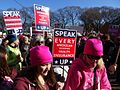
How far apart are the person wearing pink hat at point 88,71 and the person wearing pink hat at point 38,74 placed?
91cm

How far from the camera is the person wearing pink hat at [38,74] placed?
3.70 metres

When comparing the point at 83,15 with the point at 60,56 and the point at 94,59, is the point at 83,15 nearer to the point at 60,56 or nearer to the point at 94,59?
the point at 60,56

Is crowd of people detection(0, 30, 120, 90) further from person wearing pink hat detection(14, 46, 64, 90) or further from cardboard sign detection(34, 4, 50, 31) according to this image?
cardboard sign detection(34, 4, 50, 31)

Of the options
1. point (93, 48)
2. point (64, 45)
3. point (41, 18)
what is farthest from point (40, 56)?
point (41, 18)

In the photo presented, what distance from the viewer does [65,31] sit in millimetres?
9875

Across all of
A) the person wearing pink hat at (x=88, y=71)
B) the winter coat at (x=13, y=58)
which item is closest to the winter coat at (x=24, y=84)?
the person wearing pink hat at (x=88, y=71)

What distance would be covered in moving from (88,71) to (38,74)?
1260 millimetres

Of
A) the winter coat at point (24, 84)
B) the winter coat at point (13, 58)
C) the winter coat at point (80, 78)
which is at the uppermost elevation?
the winter coat at point (24, 84)

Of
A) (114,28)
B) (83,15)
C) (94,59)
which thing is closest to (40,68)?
(94,59)

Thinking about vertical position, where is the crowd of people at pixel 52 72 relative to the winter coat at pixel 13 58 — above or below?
above

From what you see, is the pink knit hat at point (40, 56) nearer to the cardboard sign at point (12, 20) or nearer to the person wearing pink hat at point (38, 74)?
the person wearing pink hat at point (38, 74)

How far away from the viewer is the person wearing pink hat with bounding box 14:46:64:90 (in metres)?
3.70

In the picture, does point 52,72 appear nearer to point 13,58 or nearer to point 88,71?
point 88,71

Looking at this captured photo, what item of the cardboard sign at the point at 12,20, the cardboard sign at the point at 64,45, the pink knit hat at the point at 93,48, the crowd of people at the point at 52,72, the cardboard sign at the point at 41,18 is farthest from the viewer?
the cardboard sign at the point at 12,20
